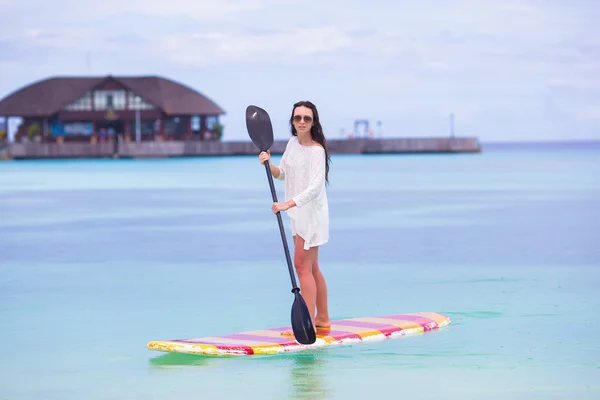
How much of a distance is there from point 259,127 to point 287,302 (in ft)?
10.4

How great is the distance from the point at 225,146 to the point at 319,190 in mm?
100162

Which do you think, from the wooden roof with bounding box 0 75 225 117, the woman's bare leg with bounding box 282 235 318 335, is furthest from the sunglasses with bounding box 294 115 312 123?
the wooden roof with bounding box 0 75 225 117

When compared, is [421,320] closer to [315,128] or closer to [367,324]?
[367,324]

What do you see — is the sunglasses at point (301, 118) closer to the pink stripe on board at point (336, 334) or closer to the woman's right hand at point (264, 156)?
the woman's right hand at point (264, 156)

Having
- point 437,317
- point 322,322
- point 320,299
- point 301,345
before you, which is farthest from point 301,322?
point 437,317

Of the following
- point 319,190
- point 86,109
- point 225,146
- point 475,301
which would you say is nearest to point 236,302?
point 475,301

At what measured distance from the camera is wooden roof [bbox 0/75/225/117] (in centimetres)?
9544

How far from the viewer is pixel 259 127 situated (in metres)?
8.78

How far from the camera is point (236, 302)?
11.6 meters

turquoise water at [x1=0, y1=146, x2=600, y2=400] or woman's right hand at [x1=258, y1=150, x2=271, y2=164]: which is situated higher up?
woman's right hand at [x1=258, y1=150, x2=271, y2=164]

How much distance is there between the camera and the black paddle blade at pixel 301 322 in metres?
8.41

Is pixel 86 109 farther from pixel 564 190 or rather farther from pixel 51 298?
pixel 51 298

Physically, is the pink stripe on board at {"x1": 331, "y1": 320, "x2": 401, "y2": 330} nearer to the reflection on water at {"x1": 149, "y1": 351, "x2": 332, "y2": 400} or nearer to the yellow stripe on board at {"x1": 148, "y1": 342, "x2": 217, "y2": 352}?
the reflection on water at {"x1": 149, "y1": 351, "x2": 332, "y2": 400}

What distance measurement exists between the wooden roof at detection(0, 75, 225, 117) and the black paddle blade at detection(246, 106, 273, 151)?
86146mm
